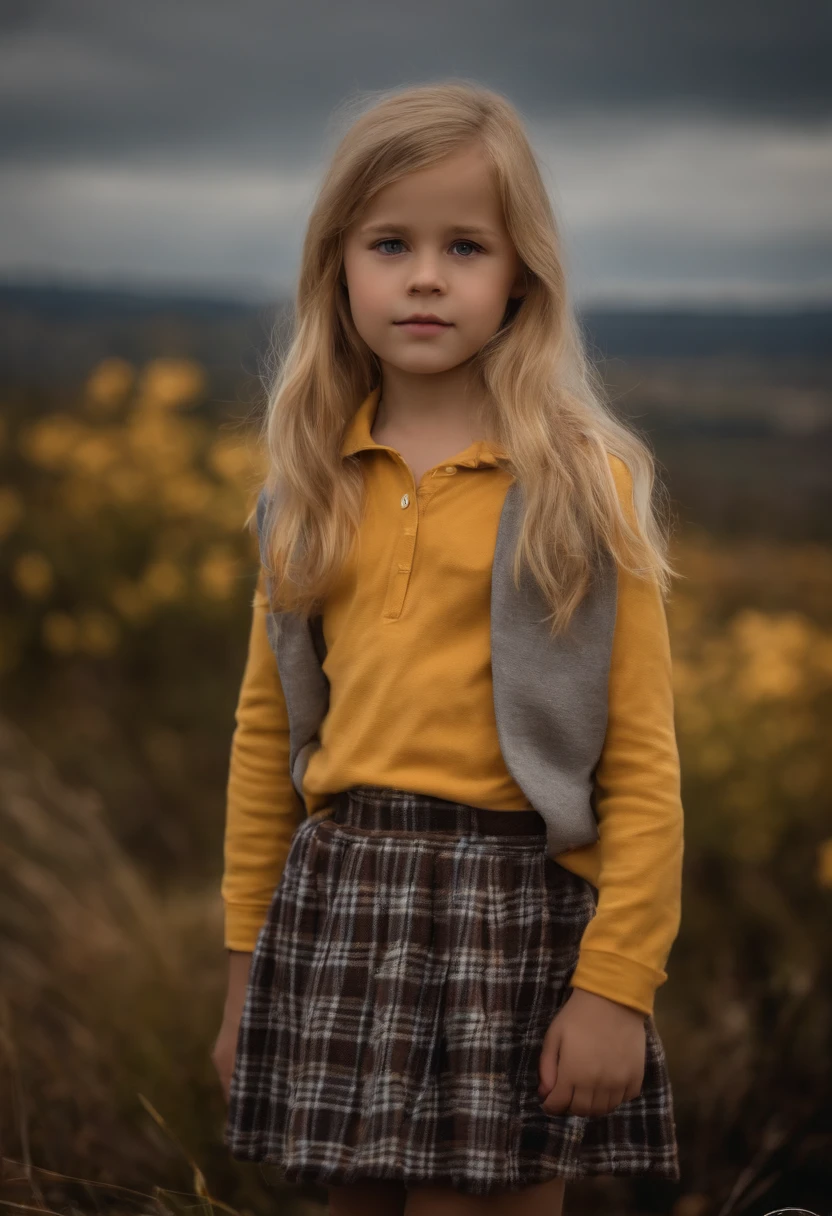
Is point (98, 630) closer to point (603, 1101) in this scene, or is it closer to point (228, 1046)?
point (228, 1046)

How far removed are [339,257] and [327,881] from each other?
2.41ft

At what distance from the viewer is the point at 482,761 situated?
1.52m

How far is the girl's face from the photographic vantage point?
1484 millimetres

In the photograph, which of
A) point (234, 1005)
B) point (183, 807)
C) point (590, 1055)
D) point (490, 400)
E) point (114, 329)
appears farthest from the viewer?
point (114, 329)

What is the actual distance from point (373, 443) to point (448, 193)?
11.6 inches

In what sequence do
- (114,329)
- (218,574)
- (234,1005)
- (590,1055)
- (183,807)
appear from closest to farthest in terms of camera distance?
(590,1055)
(234,1005)
(218,574)
(183,807)
(114,329)

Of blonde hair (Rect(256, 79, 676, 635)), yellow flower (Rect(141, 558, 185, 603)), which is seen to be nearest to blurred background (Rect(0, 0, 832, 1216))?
yellow flower (Rect(141, 558, 185, 603))

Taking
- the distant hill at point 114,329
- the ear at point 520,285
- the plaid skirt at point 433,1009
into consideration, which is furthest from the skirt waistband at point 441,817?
the distant hill at point 114,329

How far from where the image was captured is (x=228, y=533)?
3.55 m

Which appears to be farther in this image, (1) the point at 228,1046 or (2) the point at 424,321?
(1) the point at 228,1046

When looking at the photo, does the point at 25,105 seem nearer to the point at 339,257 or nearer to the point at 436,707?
the point at 339,257

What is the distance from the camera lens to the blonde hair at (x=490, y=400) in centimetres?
149

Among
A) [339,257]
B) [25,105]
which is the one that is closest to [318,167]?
[339,257]

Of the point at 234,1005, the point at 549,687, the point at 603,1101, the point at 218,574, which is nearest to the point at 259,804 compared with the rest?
the point at 234,1005
